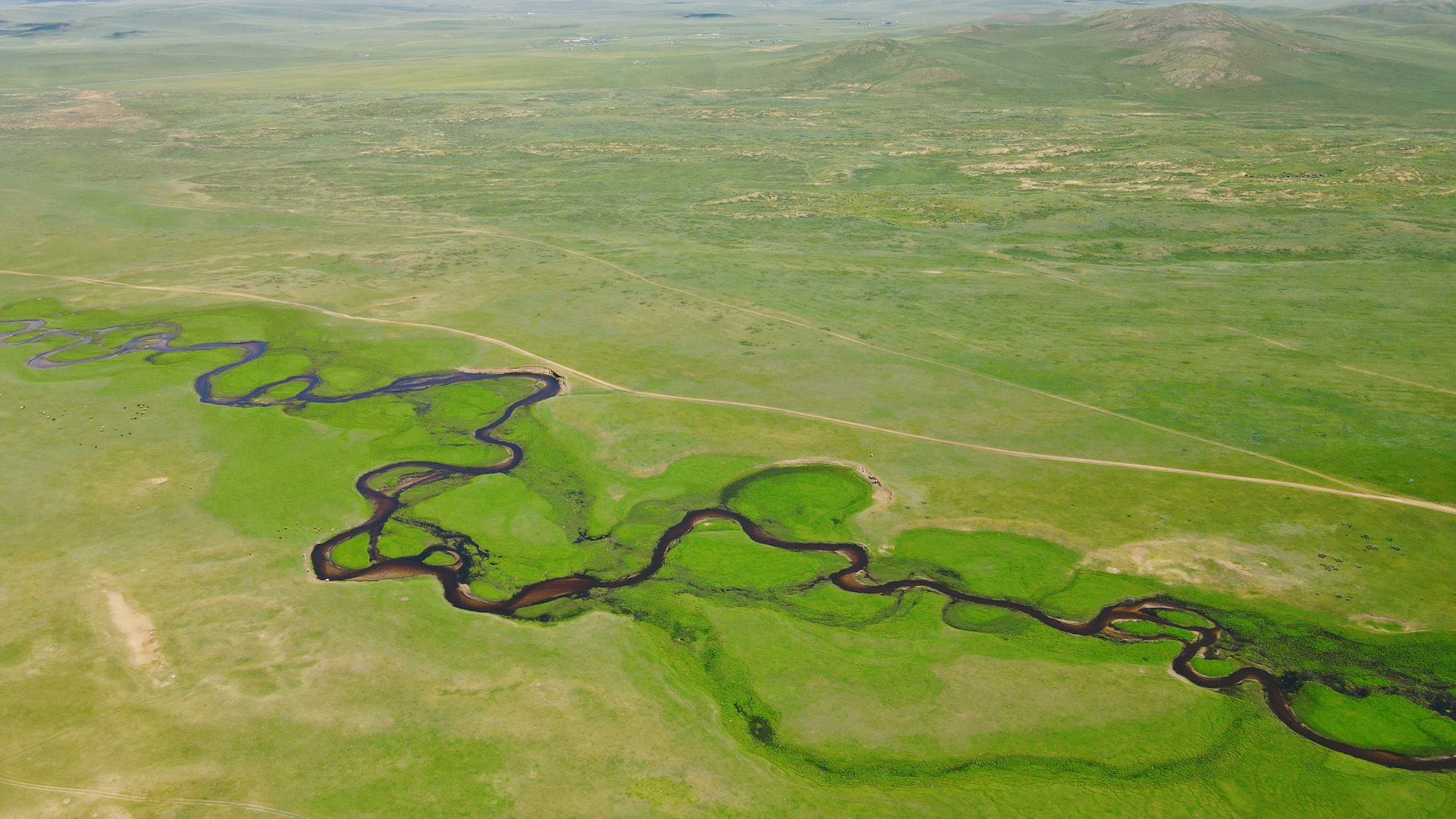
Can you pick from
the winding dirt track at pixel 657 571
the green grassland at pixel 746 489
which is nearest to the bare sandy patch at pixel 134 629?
the green grassland at pixel 746 489

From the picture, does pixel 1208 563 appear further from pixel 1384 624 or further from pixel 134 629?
pixel 134 629

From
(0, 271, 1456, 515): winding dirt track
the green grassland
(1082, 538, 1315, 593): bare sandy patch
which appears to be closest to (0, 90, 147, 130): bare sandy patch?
the green grassland

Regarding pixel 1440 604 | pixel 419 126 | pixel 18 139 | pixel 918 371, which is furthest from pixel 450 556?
pixel 18 139

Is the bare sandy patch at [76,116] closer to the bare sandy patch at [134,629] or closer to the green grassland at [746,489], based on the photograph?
the green grassland at [746,489]

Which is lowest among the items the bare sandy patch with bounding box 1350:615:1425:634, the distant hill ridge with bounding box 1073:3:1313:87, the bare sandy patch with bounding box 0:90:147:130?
the bare sandy patch with bounding box 1350:615:1425:634

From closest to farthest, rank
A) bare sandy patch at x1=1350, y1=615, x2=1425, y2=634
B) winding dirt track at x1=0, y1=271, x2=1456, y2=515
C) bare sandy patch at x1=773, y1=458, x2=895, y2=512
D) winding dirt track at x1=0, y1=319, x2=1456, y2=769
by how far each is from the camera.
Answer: winding dirt track at x1=0, y1=319, x2=1456, y2=769
bare sandy patch at x1=1350, y1=615, x2=1425, y2=634
bare sandy patch at x1=773, y1=458, x2=895, y2=512
winding dirt track at x1=0, y1=271, x2=1456, y2=515

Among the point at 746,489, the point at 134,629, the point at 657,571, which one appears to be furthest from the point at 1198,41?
the point at 134,629

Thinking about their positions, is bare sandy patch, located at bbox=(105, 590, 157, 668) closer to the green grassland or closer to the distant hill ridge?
the green grassland

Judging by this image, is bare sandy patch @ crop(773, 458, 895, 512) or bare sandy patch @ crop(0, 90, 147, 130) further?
bare sandy patch @ crop(0, 90, 147, 130)
